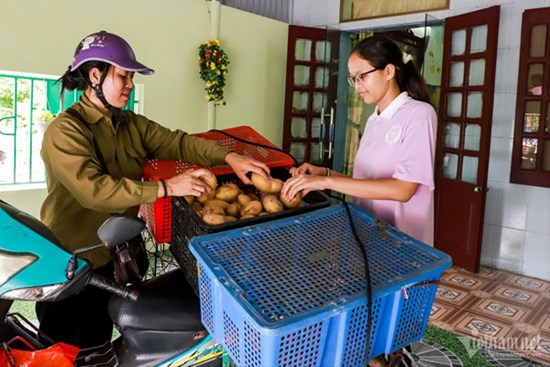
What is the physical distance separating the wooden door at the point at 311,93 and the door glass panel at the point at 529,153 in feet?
6.19

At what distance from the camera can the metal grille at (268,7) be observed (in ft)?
15.8

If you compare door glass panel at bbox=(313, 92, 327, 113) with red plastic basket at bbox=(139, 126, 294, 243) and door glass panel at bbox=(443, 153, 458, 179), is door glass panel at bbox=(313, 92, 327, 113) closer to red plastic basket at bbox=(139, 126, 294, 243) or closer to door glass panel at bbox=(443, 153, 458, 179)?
door glass panel at bbox=(443, 153, 458, 179)

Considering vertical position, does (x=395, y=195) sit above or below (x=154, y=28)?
below

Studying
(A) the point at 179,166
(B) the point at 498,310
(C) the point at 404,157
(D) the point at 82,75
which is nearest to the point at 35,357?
(A) the point at 179,166

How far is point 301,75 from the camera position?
507 centimetres

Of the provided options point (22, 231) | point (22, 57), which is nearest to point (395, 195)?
point (22, 231)

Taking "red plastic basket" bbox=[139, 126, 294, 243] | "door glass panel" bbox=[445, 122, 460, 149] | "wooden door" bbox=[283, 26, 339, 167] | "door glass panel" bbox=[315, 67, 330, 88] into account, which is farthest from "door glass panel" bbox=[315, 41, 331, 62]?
"red plastic basket" bbox=[139, 126, 294, 243]

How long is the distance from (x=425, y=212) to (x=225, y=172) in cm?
66

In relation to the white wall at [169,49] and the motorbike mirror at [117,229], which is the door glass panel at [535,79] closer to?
the white wall at [169,49]

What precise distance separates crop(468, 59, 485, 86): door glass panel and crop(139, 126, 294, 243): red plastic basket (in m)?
2.81

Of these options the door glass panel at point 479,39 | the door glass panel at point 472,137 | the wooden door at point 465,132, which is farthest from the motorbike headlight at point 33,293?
the door glass panel at point 479,39

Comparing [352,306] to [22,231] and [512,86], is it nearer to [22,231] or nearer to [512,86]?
[22,231]

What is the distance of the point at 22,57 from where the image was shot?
10.4 ft

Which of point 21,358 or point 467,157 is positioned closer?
point 21,358
